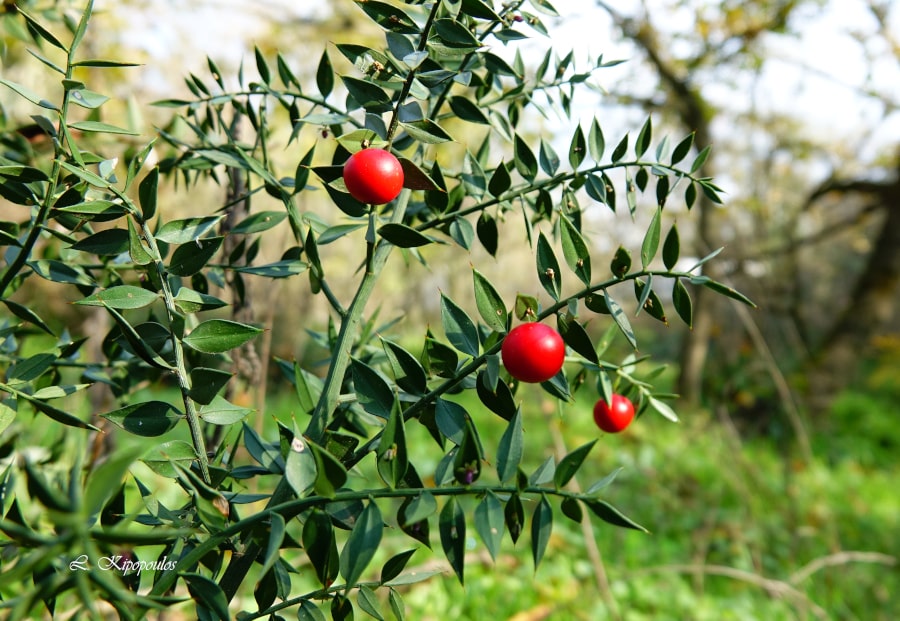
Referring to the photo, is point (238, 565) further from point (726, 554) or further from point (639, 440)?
point (639, 440)

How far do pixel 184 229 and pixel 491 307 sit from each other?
0.80 ft

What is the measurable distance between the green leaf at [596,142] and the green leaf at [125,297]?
15.3 inches

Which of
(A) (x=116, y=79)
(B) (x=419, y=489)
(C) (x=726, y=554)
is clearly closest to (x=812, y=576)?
(C) (x=726, y=554)

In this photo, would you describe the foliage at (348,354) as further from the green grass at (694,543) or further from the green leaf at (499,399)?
the green grass at (694,543)

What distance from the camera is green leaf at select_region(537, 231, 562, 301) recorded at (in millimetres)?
427

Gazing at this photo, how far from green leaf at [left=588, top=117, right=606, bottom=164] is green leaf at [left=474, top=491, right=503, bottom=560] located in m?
0.33

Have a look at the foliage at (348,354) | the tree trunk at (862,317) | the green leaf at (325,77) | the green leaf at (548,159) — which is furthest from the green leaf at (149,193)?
the tree trunk at (862,317)

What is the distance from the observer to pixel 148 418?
0.46 metres

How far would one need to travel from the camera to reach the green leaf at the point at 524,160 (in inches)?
20.6

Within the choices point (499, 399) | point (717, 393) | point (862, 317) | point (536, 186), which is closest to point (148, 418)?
point (499, 399)

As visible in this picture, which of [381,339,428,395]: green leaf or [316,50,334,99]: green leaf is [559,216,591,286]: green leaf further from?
[316,50,334,99]: green leaf

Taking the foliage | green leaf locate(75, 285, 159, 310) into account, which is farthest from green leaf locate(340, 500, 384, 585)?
green leaf locate(75, 285, 159, 310)

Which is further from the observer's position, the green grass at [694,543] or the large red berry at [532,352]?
the green grass at [694,543]

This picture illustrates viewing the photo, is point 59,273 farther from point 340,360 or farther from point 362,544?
point 362,544
